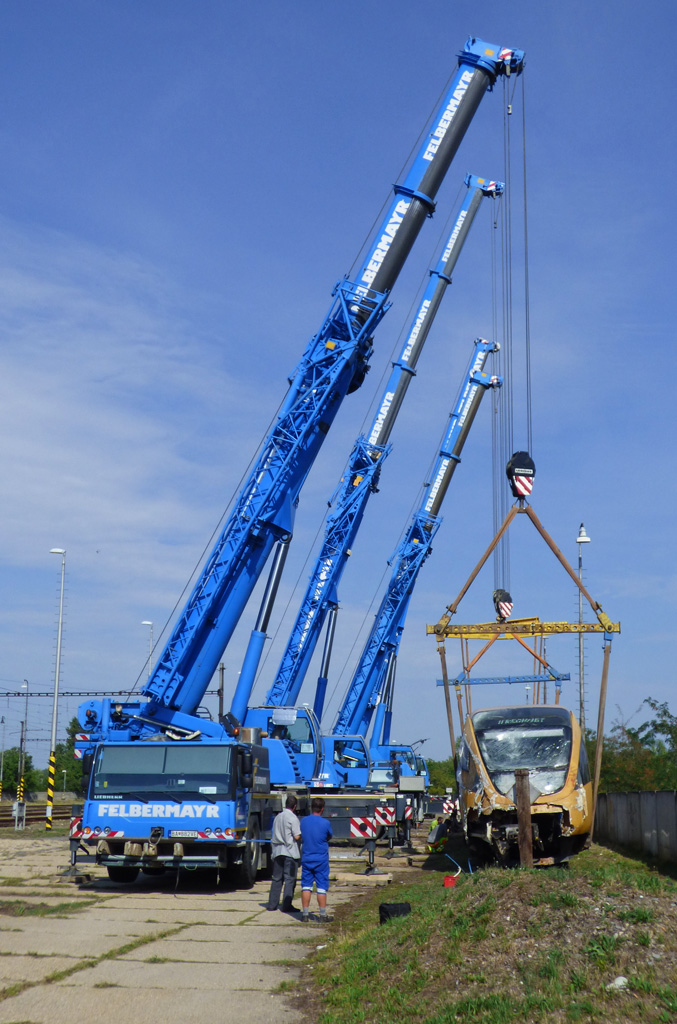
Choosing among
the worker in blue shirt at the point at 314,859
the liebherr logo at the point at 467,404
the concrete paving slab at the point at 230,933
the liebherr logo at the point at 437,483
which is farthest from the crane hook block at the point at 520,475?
the liebherr logo at the point at 467,404

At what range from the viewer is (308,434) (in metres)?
20.3

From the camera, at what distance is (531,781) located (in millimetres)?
16156

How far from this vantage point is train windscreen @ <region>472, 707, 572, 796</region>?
53.6 feet

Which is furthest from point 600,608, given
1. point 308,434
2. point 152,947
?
point 152,947

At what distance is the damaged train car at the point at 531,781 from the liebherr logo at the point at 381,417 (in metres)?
16.3

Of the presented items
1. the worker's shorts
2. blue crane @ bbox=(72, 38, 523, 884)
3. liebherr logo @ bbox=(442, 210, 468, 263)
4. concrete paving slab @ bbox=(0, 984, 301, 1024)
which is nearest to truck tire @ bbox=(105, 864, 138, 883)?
blue crane @ bbox=(72, 38, 523, 884)

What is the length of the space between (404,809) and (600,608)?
8915 millimetres

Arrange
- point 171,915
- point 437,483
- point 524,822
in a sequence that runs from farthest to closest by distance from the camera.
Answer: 1. point 437,483
2. point 171,915
3. point 524,822

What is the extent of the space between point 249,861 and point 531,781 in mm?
4575

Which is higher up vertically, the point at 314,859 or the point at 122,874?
the point at 314,859

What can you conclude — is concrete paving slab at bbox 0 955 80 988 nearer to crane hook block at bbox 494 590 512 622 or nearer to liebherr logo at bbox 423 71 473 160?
crane hook block at bbox 494 590 512 622

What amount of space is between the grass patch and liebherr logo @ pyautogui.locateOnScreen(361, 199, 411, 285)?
1388cm

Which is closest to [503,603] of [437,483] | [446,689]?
[446,689]

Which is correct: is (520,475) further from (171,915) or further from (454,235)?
(454,235)
